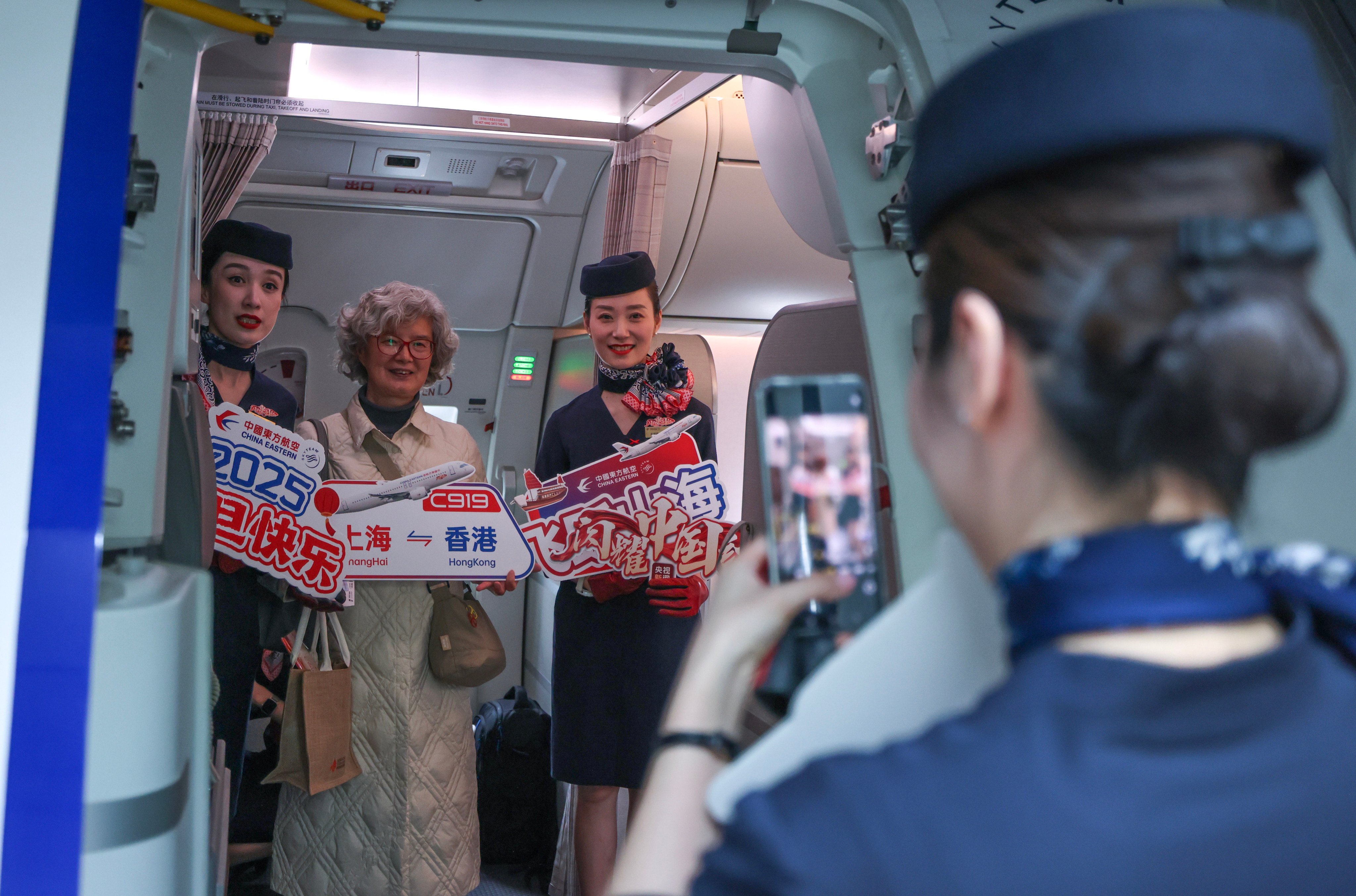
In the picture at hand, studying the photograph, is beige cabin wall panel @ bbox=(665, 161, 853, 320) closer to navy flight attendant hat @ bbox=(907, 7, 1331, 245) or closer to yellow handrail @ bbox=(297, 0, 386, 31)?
yellow handrail @ bbox=(297, 0, 386, 31)

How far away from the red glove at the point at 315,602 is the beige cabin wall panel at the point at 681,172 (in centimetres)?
202

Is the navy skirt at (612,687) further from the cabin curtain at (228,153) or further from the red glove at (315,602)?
the cabin curtain at (228,153)

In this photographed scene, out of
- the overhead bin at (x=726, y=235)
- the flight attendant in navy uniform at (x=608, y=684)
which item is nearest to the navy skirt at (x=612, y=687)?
the flight attendant in navy uniform at (x=608, y=684)

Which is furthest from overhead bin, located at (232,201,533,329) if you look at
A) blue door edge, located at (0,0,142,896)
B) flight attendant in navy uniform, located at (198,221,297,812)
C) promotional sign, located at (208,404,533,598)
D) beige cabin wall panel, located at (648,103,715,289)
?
blue door edge, located at (0,0,142,896)

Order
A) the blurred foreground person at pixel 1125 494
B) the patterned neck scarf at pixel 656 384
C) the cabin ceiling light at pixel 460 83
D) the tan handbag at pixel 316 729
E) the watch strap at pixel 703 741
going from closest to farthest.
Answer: the blurred foreground person at pixel 1125 494, the watch strap at pixel 703 741, the tan handbag at pixel 316 729, the patterned neck scarf at pixel 656 384, the cabin ceiling light at pixel 460 83

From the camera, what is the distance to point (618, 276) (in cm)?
271

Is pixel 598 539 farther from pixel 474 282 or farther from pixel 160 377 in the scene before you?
pixel 474 282

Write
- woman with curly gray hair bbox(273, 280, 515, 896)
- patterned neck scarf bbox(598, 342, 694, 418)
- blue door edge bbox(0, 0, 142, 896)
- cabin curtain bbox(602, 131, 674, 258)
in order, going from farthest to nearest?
cabin curtain bbox(602, 131, 674, 258)
patterned neck scarf bbox(598, 342, 694, 418)
woman with curly gray hair bbox(273, 280, 515, 896)
blue door edge bbox(0, 0, 142, 896)

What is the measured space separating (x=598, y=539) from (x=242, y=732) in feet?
3.07

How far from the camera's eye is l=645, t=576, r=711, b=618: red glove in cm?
248

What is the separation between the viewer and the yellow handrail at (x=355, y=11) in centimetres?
129

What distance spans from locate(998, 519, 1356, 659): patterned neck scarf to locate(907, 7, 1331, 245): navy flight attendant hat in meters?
0.19

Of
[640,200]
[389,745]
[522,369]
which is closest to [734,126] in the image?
[640,200]

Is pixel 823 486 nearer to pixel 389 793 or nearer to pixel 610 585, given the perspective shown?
pixel 610 585
